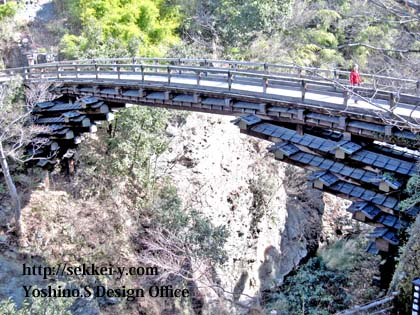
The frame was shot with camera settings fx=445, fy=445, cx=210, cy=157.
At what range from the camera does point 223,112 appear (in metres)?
13.6

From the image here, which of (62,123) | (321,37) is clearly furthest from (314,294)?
(321,37)

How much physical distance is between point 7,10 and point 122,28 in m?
8.88

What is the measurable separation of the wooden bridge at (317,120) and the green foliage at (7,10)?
13787 millimetres

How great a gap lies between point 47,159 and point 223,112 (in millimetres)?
7168

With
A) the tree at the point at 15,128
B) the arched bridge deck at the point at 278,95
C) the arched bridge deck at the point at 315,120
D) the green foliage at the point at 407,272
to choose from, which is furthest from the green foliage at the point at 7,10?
the green foliage at the point at 407,272

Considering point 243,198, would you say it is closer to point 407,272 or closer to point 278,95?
point 278,95

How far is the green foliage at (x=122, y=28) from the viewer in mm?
22484

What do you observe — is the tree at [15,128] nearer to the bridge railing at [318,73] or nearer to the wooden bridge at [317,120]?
the wooden bridge at [317,120]

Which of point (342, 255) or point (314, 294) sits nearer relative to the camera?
point (314, 294)

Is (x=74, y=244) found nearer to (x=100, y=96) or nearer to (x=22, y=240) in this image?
(x=22, y=240)

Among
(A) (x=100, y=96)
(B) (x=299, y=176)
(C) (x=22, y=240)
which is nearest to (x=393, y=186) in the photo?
(A) (x=100, y=96)

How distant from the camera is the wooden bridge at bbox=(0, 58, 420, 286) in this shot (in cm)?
984

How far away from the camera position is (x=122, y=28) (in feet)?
77.2

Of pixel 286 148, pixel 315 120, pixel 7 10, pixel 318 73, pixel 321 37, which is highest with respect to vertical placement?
pixel 7 10
